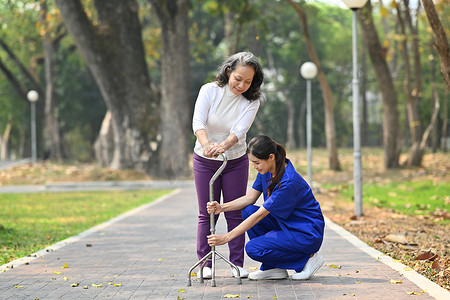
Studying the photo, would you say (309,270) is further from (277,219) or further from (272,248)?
(277,219)

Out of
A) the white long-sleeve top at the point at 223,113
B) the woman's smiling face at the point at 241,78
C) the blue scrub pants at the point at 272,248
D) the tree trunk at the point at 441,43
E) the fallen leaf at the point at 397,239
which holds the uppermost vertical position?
the tree trunk at the point at 441,43

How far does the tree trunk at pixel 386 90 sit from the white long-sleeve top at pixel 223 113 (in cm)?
1481

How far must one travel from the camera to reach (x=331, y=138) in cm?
2180

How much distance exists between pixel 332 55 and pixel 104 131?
81.7ft

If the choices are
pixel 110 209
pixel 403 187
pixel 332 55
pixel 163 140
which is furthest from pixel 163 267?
pixel 332 55

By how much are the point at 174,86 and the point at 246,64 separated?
16.3 m

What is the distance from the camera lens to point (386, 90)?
20.8m

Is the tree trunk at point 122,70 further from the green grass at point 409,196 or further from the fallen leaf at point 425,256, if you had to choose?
the fallen leaf at point 425,256

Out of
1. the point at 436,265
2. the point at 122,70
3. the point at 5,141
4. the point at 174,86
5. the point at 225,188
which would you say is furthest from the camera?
the point at 5,141

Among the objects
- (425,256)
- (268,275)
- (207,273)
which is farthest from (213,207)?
(425,256)

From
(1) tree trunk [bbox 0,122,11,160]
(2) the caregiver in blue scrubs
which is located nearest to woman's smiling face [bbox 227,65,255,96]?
(2) the caregiver in blue scrubs

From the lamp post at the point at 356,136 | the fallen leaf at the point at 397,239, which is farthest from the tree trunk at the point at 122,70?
the fallen leaf at the point at 397,239

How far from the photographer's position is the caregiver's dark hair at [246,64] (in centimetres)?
573

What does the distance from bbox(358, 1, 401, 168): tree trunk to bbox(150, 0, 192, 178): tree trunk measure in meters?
5.44
